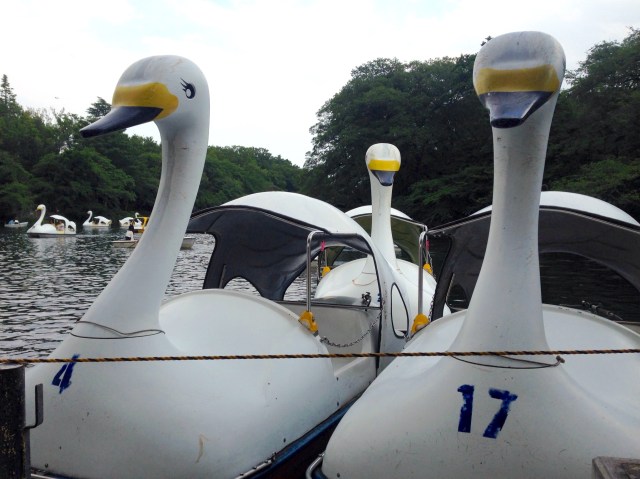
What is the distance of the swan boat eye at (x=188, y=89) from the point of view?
13.9 feet

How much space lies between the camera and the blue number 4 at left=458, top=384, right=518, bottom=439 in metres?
3.04

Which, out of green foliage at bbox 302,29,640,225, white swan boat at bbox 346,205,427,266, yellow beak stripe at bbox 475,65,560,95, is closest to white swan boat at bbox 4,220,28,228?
green foliage at bbox 302,29,640,225

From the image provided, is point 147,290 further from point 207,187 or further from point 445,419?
point 207,187

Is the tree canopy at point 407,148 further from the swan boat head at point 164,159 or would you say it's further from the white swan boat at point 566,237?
the swan boat head at point 164,159

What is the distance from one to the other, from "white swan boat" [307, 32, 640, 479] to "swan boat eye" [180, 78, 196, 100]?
6.55 feet

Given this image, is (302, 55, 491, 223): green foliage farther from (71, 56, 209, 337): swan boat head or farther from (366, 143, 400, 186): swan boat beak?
(71, 56, 209, 337): swan boat head

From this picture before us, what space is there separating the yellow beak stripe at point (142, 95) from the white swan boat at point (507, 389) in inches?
79.2

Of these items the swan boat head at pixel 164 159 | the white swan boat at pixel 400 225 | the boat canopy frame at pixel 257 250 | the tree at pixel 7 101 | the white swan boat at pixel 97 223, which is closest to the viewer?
the swan boat head at pixel 164 159

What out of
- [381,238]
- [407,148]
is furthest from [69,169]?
[381,238]

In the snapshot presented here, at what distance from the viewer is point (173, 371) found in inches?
148

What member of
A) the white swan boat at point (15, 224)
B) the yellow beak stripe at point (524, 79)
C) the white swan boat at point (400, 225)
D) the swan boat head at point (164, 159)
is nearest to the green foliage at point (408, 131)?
the white swan boat at point (15, 224)

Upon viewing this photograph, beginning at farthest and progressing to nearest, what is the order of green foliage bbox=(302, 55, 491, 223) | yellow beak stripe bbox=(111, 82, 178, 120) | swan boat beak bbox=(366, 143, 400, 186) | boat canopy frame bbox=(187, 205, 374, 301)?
green foliage bbox=(302, 55, 491, 223)
swan boat beak bbox=(366, 143, 400, 186)
boat canopy frame bbox=(187, 205, 374, 301)
yellow beak stripe bbox=(111, 82, 178, 120)

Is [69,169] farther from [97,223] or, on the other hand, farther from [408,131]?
[408,131]

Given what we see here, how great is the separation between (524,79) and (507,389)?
4.95 feet
